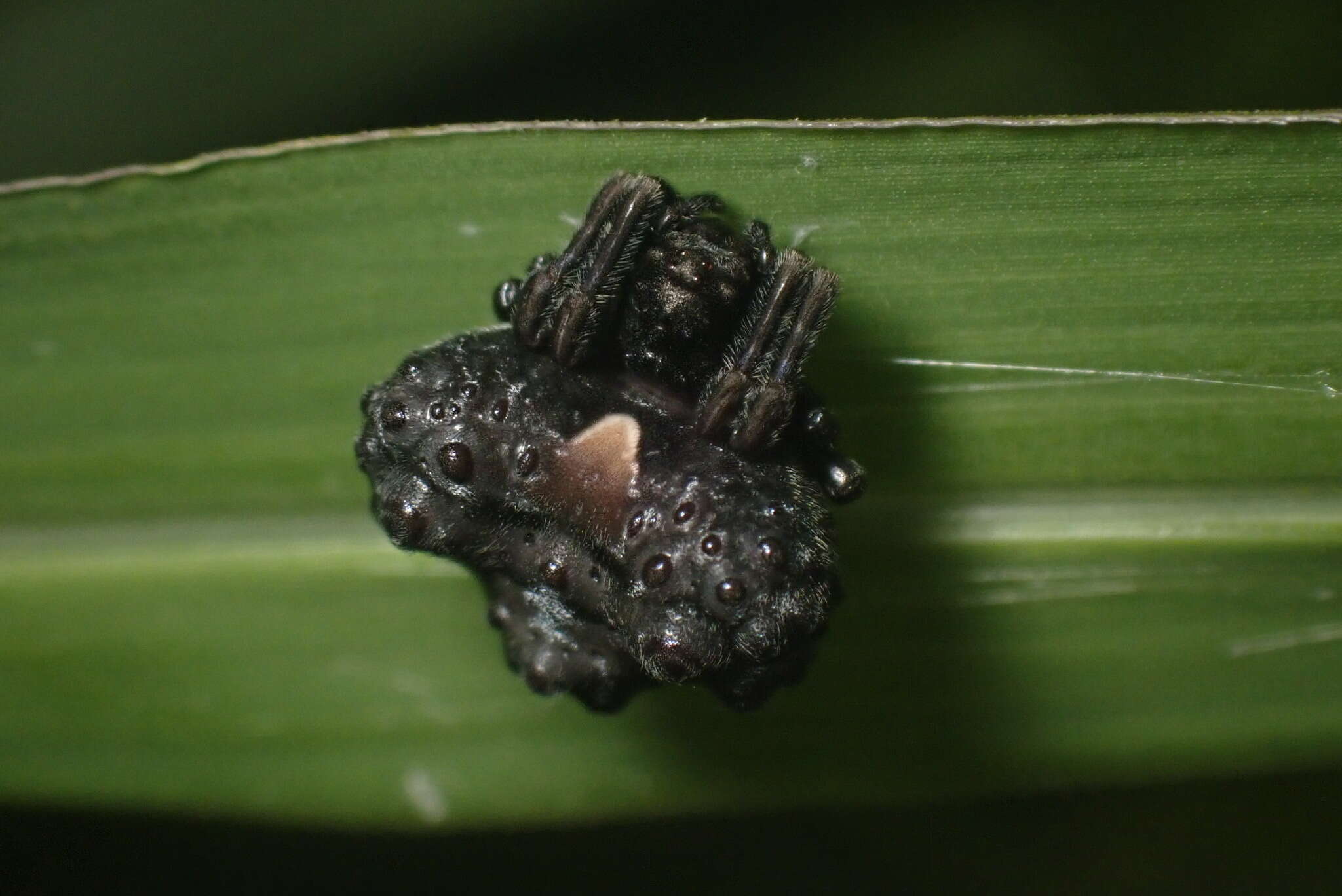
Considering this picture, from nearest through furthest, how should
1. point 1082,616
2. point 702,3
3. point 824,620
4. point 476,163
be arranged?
point 824,620 → point 476,163 → point 1082,616 → point 702,3

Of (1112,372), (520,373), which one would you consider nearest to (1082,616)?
(1112,372)

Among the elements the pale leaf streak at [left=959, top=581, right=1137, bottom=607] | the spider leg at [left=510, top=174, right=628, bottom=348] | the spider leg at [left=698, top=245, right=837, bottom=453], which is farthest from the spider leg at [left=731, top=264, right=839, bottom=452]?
the pale leaf streak at [left=959, top=581, right=1137, bottom=607]

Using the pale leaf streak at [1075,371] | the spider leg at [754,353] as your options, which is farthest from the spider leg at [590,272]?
the pale leaf streak at [1075,371]

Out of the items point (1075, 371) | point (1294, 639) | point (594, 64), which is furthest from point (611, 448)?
point (594, 64)

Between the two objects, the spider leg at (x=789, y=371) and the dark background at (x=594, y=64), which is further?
the dark background at (x=594, y=64)

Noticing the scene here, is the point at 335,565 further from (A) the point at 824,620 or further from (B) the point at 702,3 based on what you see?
(B) the point at 702,3

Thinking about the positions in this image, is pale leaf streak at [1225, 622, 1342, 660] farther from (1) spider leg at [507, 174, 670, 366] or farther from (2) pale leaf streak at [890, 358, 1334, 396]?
(1) spider leg at [507, 174, 670, 366]

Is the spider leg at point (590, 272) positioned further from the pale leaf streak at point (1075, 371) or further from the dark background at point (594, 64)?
the dark background at point (594, 64)
